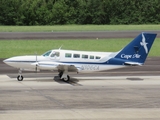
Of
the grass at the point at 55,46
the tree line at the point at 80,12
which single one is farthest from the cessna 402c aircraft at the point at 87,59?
the tree line at the point at 80,12

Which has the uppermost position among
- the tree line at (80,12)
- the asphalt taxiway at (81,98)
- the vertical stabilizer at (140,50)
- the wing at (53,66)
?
the tree line at (80,12)

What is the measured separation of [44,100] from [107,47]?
27.8m

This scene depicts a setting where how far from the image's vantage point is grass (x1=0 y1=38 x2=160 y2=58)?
156 ft

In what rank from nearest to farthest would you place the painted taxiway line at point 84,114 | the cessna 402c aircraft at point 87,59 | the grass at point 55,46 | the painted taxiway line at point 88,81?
the painted taxiway line at point 84,114 < the painted taxiway line at point 88,81 < the cessna 402c aircraft at point 87,59 < the grass at point 55,46

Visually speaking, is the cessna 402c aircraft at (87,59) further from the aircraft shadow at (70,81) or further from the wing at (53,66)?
the aircraft shadow at (70,81)

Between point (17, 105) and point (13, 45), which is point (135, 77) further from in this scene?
point (13, 45)

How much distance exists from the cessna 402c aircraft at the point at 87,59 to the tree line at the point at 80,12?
203ft

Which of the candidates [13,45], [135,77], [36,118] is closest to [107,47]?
[13,45]

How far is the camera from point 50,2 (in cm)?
9981

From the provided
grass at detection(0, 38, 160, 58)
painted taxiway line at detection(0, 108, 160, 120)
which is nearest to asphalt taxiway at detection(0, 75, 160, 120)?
painted taxiway line at detection(0, 108, 160, 120)

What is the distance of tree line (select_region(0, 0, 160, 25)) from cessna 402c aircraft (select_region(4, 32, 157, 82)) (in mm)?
61731

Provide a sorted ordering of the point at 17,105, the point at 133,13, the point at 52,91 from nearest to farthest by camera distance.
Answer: the point at 17,105
the point at 52,91
the point at 133,13

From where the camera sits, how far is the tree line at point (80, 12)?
9350 centimetres

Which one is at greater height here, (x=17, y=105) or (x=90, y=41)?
(x=90, y=41)
